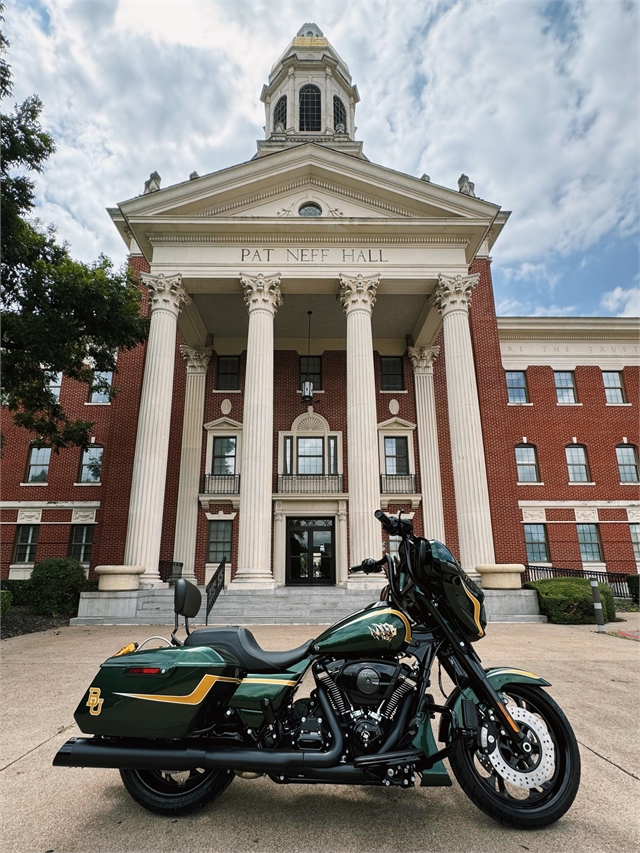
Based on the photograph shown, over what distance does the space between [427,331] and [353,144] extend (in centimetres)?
1328

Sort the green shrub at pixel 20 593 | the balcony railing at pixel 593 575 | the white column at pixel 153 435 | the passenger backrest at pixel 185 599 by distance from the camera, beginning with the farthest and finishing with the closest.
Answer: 1. the balcony railing at pixel 593 575
2. the white column at pixel 153 435
3. the green shrub at pixel 20 593
4. the passenger backrest at pixel 185 599

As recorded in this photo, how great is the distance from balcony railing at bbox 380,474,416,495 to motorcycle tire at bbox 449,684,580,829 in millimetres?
17880

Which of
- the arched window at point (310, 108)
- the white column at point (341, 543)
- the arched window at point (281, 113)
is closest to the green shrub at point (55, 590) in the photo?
the white column at point (341, 543)

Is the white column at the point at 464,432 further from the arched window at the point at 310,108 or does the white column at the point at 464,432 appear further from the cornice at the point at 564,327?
the arched window at the point at 310,108

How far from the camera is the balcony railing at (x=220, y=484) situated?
798 inches

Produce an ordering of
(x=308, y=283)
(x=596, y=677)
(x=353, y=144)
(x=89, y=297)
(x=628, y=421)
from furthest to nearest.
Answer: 1. (x=353, y=144)
2. (x=628, y=421)
3. (x=308, y=283)
4. (x=89, y=297)
5. (x=596, y=677)

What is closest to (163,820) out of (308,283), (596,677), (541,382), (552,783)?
(552,783)

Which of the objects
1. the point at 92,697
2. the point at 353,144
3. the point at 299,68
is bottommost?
the point at 92,697

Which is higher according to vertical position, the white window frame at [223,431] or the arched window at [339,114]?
the arched window at [339,114]

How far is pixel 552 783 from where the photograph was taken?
8.59ft

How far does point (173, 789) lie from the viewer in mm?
2709

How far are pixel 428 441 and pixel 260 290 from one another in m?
9.62

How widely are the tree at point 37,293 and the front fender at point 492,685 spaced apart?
11750 millimetres

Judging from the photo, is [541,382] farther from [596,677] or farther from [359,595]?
[596,677]
